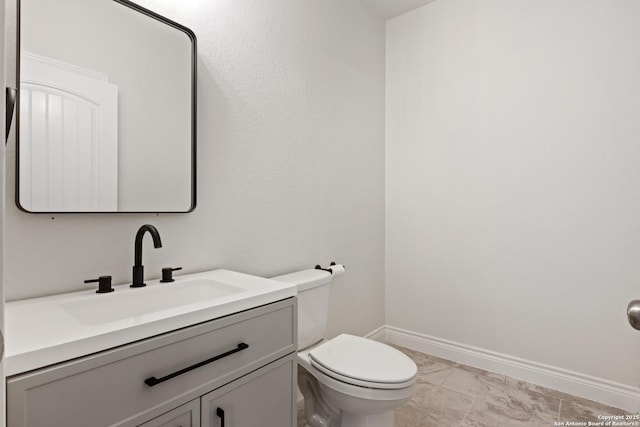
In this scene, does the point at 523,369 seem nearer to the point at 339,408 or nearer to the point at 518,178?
the point at 518,178

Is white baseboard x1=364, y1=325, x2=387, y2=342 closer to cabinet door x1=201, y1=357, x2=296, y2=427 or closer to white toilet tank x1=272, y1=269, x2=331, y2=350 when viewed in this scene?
white toilet tank x1=272, y1=269, x2=331, y2=350

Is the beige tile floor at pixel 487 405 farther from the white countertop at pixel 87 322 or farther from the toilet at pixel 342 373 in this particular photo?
the white countertop at pixel 87 322

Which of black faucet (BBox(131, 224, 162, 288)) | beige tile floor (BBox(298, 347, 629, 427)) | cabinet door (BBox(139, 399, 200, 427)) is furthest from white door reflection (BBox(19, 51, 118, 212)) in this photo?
beige tile floor (BBox(298, 347, 629, 427))

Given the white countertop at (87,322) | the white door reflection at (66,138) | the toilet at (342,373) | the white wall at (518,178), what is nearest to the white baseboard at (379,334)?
the white wall at (518,178)

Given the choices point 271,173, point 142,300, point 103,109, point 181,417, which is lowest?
point 181,417

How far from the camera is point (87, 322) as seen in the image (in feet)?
3.40

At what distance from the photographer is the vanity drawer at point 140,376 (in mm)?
683

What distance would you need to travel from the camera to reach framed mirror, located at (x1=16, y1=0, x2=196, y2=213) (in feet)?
3.45

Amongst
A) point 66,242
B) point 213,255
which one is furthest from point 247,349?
point 66,242

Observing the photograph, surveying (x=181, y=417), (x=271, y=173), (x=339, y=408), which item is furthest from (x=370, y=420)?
(x=271, y=173)

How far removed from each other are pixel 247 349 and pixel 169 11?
4.34 feet

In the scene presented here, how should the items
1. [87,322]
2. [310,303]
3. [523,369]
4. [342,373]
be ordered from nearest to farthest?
1. [87,322]
2. [342,373]
3. [310,303]
4. [523,369]

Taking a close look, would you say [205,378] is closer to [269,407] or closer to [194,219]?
[269,407]

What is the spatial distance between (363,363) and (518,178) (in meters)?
1.56
